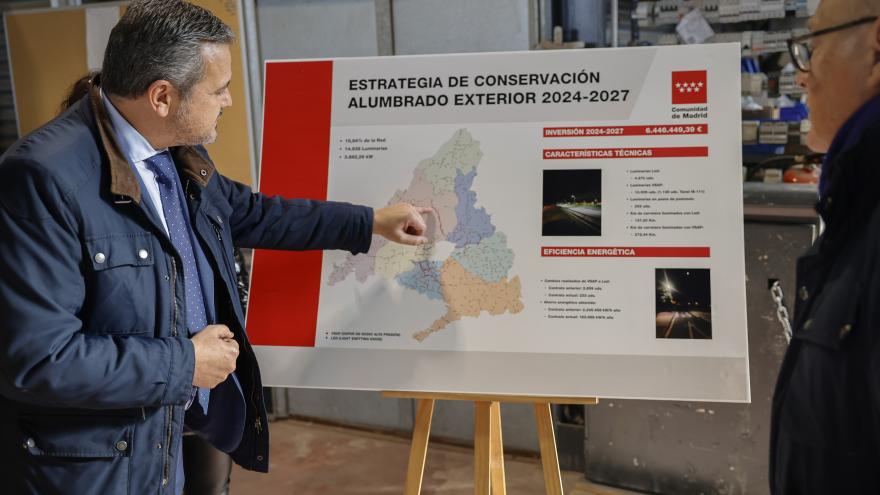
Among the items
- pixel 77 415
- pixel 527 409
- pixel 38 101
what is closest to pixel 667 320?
pixel 77 415

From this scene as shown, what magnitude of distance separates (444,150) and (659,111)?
0.56m

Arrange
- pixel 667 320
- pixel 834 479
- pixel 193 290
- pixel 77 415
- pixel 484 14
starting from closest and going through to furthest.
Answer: pixel 834 479 → pixel 77 415 → pixel 193 290 → pixel 667 320 → pixel 484 14

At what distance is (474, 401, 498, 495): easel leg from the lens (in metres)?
2.25

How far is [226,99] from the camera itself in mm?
1854

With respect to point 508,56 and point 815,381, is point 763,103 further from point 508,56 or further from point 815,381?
point 815,381

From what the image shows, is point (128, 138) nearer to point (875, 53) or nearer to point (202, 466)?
point (202, 466)

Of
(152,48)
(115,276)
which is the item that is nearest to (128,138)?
(152,48)

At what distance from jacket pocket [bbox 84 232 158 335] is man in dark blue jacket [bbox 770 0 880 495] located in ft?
3.97

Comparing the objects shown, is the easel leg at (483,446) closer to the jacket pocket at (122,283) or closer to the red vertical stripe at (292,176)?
the red vertical stripe at (292,176)

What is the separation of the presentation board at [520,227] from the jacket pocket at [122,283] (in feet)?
2.19

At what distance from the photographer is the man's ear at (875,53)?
136 centimetres

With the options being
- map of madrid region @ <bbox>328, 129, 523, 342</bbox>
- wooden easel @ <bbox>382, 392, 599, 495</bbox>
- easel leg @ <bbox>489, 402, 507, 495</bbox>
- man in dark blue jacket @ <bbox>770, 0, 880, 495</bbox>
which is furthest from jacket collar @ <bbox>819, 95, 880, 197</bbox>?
easel leg @ <bbox>489, 402, 507, 495</bbox>

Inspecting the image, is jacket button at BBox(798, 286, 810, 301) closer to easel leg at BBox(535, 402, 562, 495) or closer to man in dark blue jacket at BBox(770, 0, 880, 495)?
man in dark blue jacket at BBox(770, 0, 880, 495)

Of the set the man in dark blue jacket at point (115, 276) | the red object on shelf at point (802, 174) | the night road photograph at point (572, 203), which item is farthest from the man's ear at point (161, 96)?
the red object on shelf at point (802, 174)
